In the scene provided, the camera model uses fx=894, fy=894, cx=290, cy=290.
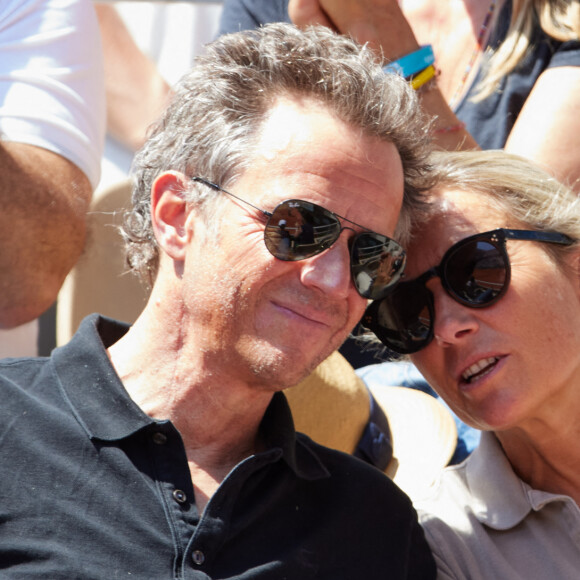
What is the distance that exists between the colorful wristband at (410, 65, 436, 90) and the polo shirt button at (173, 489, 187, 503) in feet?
4.70

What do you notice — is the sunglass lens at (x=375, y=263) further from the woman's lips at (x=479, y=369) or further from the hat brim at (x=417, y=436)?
the hat brim at (x=417, y=436)

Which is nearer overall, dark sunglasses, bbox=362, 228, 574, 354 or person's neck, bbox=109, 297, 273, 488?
person's neck, bbox=109, 297, 273, 488

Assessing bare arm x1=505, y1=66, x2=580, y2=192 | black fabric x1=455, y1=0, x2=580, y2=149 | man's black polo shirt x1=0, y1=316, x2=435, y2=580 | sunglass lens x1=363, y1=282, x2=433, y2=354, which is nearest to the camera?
man's black polo shirt x1=0, y1=316, x2=435, y2=580

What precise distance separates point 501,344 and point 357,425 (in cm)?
74

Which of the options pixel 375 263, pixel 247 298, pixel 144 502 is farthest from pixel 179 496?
pixel 375 263

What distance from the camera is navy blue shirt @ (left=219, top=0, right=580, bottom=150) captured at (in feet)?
9.39

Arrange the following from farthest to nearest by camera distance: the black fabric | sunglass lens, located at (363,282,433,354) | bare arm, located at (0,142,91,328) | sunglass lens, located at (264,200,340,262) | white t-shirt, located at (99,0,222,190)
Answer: white t-shirt, located at (99,0,222,190)
the black fabric
bare arm, located at (0,142,91,328)
sunglass lens, located at (363,282,433,354)
sunglass lens, located at (264,200,340,262)

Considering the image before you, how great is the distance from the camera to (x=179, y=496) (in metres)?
1.76

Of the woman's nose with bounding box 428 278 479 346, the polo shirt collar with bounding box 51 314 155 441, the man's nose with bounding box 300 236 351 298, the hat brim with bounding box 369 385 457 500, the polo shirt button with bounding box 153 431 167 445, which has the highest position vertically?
the man's nose with bounding box 300 236 351 298

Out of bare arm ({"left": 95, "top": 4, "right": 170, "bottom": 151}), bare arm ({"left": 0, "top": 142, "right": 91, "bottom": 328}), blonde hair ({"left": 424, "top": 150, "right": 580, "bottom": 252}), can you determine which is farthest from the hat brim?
bare arm ({"left": 95, "top": 4, "right": 170, "bottom": 151})

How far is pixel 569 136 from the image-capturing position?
2727mm

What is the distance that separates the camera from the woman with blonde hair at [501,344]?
2111 millimetres

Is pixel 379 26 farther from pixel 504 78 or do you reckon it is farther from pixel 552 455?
pixel 552 455

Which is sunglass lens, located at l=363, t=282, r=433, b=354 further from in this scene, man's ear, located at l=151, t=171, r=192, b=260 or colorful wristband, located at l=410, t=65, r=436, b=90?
colorful wristband, located at l=410, t=65, r=436, b=90
